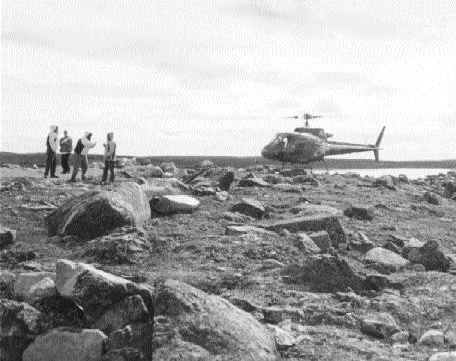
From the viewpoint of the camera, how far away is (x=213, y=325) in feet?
15.1

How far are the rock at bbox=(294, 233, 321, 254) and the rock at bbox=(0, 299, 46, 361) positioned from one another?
423 cm

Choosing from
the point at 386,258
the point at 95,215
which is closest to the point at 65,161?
the point at 95,215

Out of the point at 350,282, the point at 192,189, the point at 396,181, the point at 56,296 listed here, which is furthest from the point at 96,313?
the point at 396,181

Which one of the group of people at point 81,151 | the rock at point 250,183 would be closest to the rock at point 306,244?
the rock at point 250,183

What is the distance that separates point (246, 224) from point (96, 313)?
16.6 feet

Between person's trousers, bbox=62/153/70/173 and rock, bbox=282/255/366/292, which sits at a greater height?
person's trousers, bbox=62/153/70/173

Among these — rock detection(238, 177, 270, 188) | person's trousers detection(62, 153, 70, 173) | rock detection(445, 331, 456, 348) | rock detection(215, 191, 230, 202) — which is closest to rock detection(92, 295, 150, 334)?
rock detection(445, 331, 456, 348)

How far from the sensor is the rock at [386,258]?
7.81 metres

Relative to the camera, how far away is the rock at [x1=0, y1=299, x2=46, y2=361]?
4609 mm

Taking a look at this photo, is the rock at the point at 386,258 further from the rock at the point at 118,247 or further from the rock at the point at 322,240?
the rock at the point at 118,247

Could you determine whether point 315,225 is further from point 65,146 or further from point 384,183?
point 65,146

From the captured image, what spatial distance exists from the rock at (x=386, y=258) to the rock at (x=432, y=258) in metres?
0.25

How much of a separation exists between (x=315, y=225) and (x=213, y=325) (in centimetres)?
515

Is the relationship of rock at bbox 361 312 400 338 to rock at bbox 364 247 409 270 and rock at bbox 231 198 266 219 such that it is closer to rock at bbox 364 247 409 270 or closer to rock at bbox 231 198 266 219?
rock at bbox 364 247 409 270
